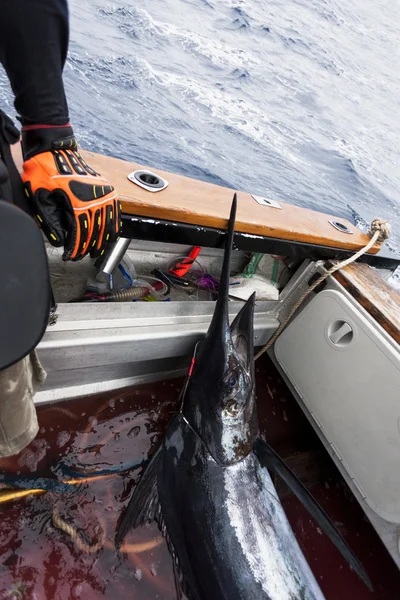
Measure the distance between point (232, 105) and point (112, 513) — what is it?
10136mm

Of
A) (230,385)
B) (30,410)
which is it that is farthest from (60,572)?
(230,385)

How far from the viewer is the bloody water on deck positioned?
1.33 m

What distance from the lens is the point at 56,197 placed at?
104 centimetres

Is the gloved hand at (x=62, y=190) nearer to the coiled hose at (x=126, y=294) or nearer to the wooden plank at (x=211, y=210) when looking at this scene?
the wooden plank at (x=211, y=210)

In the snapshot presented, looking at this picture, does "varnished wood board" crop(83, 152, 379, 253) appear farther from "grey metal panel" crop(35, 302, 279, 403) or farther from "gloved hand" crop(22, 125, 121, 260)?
"grey metal panel" crop(35, 302, 279, 403)

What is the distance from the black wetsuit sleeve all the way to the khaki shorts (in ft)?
2.31

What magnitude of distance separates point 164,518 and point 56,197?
4.15ft

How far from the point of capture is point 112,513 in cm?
151

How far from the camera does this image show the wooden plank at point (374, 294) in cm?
160

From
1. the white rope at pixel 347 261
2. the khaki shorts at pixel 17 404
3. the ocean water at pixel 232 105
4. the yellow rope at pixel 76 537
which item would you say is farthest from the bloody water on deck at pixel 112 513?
the ocean water at pixel 232 105

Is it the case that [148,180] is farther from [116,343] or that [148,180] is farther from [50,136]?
[116,343]

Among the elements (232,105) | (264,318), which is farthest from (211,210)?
(232,105)

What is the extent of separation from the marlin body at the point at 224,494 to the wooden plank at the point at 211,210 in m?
0.13

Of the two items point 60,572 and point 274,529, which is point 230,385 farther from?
point 60,572
